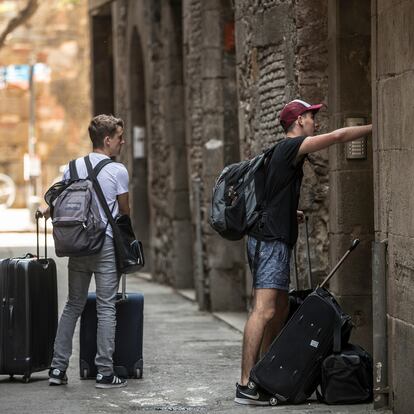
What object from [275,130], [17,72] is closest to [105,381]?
[275,130]

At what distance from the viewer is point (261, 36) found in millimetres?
11133

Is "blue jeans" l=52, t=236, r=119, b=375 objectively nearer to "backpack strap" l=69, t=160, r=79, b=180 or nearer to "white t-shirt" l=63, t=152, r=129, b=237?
"white t-shirt" l=63, t=152, r=129, b=237

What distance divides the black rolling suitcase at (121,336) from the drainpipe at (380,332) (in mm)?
1891

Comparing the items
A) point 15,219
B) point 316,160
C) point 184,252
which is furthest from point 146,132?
point 15,219

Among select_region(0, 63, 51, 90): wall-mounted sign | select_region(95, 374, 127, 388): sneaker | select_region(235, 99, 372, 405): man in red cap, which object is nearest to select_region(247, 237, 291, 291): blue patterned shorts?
select_region(235, 99, 372, 405): man in red cap

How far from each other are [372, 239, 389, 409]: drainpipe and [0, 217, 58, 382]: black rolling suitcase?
A: 2.25 metres

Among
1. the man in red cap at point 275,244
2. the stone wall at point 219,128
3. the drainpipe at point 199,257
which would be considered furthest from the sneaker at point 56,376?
the drainpipe at point 199,257

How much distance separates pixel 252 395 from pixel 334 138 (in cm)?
145

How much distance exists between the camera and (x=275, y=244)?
8227 millimetres

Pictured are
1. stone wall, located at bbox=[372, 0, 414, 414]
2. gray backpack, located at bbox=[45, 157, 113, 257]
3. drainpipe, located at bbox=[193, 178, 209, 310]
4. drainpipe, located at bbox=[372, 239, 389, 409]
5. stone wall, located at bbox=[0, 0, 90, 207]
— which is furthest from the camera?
stone wall, located at bbox=[0, 0, 90, 207]

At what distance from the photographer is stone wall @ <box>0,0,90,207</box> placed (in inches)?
1535

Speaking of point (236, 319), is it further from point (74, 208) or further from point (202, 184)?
point (74, 208)

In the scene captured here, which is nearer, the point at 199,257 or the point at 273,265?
the point at 273,265

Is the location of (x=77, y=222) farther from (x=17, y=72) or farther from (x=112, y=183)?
(x=17, y=72)
